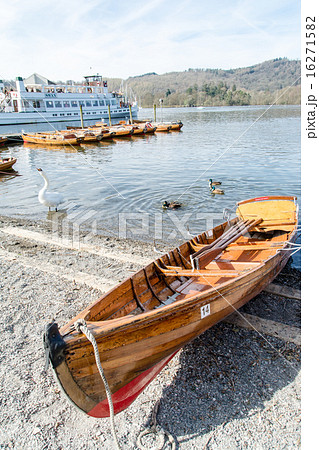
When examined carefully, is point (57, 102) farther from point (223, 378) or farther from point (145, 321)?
point (223, 378)

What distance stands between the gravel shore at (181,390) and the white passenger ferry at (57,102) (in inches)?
2080

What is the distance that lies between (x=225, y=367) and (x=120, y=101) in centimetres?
7941

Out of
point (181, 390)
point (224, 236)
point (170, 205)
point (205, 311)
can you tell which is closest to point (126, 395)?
point (181, 390)

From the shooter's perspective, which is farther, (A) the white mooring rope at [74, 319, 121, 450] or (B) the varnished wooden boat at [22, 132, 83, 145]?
(B) the varnished wooden boat at [22, 132, 83, 145]

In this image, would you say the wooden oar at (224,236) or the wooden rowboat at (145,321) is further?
the wooden oar at (224,236)

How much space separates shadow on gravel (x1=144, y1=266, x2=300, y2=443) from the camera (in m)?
3.95

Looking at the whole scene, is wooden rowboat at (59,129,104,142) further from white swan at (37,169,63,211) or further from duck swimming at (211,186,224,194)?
white swan at (37,169,63,211)

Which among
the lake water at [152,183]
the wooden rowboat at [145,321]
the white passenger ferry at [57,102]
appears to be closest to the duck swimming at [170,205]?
the lake water at [152,183]

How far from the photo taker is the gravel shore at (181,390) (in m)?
3.72

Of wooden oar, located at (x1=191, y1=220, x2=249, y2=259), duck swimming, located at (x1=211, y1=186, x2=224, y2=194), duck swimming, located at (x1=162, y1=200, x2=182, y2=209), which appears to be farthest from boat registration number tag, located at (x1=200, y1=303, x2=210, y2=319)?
duck swimming, located at (x1=211, y1=186, x2=224, y2=194)

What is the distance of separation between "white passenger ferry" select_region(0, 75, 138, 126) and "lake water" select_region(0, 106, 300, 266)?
84.3 ft

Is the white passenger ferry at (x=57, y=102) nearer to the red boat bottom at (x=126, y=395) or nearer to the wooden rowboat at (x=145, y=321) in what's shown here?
the wooden rowboat at (x=145, y=321)
